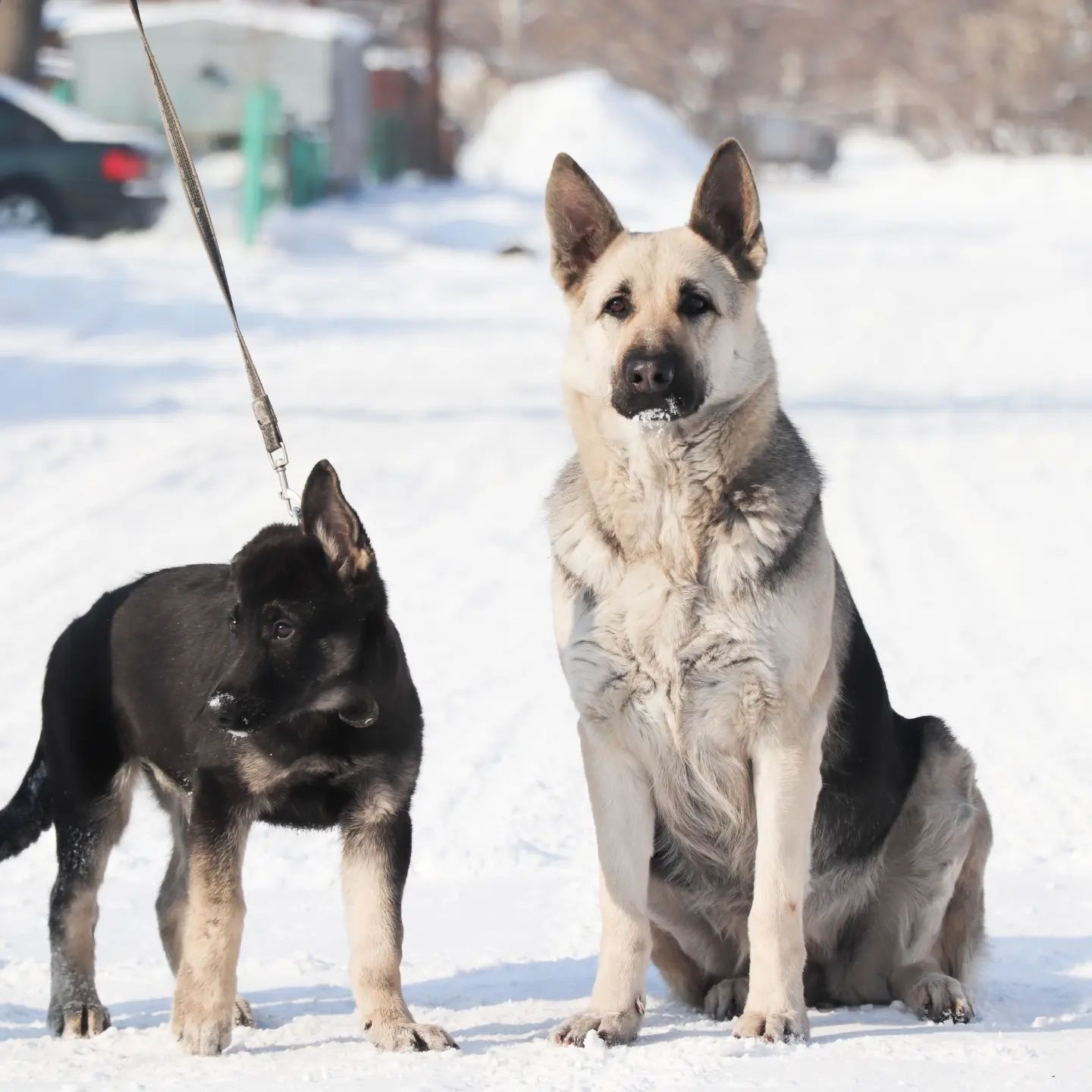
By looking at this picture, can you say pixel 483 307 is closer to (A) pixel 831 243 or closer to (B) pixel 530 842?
(A) pixel 831 243

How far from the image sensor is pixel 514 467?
37.8ft

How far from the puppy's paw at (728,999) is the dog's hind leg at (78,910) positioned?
1576 millimetres

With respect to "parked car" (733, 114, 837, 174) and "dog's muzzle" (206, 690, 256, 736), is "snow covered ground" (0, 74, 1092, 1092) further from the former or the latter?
"parked car" (733, 114, 837, 174)

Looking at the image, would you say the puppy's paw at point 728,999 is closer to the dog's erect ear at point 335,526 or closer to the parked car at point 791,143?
the dog's erect ear at point 335,526

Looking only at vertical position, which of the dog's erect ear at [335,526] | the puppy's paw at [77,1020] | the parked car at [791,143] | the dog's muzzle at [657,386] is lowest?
the parked car at [791,143]

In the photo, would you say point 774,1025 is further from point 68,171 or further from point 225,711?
point 68,171

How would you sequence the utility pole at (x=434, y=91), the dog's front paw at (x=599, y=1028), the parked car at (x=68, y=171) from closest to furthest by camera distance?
the dog's front paw at (x=599, y=1028) < the parked car at (x=68, y=171) < the utility pole at (x=434, y=91)

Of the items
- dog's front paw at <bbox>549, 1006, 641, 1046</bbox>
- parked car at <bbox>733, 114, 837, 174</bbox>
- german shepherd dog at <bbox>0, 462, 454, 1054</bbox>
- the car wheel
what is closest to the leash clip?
german shepherd dog at <bbox>0, 462, 454, 1054</bbox>

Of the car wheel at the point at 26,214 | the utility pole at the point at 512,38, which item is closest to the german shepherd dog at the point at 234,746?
the car wheel at the point at 26,214

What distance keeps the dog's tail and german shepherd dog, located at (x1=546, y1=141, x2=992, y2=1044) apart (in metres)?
1.49

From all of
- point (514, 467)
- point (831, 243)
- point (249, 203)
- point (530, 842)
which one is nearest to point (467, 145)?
point (831, 243)

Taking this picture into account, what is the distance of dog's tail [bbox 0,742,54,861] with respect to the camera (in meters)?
4.65

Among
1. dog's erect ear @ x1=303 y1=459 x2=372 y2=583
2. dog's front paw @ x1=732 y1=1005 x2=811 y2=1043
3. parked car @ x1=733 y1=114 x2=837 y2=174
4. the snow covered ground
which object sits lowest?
parked car @ x1=733 y1=114 x2=837 y2=174

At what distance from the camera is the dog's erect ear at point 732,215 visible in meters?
4.63
